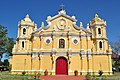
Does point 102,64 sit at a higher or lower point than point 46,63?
lower

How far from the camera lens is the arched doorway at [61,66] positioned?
→ 34.8m

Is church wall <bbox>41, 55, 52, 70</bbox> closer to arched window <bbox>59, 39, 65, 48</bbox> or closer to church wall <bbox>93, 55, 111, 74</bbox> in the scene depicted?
arched window <bbox>59, 39, 65, 48</bbox>

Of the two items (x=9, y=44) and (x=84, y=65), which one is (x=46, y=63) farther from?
(x=9, y=44)

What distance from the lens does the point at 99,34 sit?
36.2 meters

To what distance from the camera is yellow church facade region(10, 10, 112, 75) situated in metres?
34.5

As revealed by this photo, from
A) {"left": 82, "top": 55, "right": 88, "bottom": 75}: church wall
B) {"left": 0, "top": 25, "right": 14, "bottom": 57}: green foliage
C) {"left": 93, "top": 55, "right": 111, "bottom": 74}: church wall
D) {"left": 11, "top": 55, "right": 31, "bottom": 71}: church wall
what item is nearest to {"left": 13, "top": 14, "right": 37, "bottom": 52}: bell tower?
{"left": 11, "top": 55, "right": 31, "bottom": 71}: church wall

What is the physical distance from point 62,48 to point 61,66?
3.05 meters

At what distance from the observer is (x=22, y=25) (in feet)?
121

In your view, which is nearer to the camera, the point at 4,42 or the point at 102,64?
the point at 102,64

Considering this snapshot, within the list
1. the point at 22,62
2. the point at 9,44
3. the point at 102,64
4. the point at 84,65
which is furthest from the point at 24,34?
the point at 9,44

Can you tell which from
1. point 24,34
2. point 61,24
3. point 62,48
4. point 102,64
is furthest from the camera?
point 24,34

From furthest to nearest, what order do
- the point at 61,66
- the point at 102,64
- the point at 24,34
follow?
the point at 24,34
the point at 61,66
the point at 102,64

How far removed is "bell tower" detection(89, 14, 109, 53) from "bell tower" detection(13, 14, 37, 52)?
1055cm

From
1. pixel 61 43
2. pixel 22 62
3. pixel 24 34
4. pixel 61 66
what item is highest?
pixel 24 34
